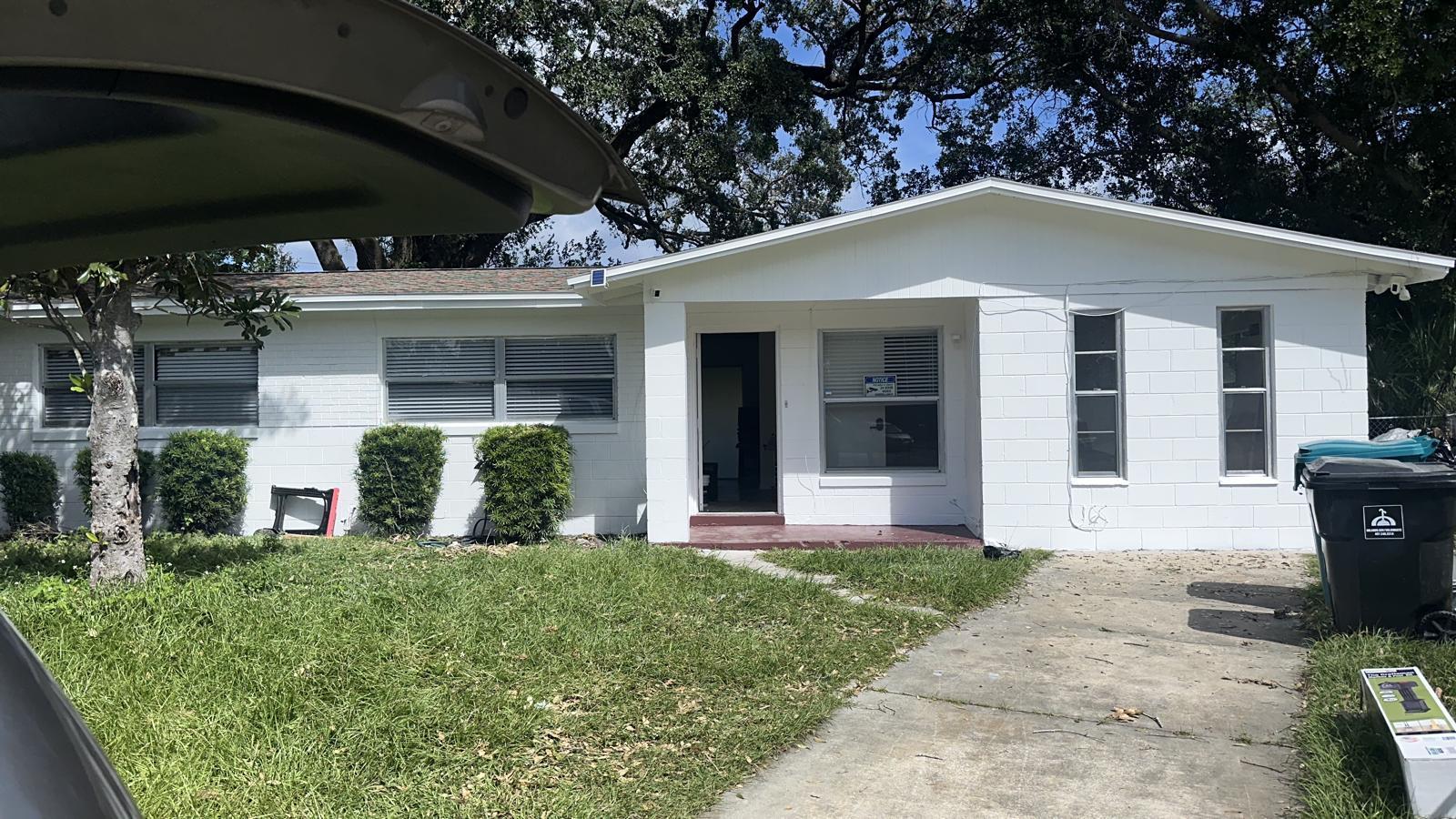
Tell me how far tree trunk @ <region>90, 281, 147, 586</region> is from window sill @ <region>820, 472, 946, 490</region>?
6909 millimetres

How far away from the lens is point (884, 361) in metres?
11.3

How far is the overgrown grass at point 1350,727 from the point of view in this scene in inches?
152

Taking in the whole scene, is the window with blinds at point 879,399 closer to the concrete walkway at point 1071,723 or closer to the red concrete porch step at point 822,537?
the red concrete porch step at point 822,537

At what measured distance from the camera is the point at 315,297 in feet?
36.8

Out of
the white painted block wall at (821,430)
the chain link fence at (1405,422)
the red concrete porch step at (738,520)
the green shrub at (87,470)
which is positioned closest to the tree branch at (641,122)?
the white painted block wall at (821,430)

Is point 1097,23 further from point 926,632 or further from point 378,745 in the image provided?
point 378,745

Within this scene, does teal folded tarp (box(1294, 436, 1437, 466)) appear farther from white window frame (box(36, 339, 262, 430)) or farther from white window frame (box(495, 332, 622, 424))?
white window frame (box(36, 339, 262, 430))

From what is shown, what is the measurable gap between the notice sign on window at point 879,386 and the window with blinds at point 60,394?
9.17m

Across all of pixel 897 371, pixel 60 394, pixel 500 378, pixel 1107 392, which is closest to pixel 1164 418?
pixel 1107 392

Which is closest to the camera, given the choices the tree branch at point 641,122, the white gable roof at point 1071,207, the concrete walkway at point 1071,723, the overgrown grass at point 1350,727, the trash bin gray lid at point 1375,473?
the overgrown grass at point 1350,727

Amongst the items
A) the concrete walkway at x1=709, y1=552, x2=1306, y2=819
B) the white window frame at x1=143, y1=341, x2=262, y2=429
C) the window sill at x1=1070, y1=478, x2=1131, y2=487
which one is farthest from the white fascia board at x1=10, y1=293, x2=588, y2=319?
the concrete walkway at x1=709, y1=552, x2=1306, y2=819

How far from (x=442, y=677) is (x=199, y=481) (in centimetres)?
749

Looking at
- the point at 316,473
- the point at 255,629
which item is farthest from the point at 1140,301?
the point at 316,473

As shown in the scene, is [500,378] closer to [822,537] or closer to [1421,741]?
[822,537]
